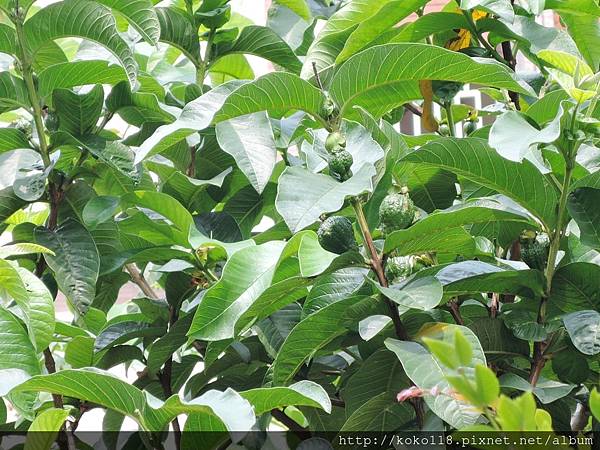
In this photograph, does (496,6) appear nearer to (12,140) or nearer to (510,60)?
(510,60)

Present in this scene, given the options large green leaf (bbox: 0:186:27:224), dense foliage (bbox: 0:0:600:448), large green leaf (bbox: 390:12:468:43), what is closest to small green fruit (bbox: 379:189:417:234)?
dense foliage (bbox: 0:0:600:448)

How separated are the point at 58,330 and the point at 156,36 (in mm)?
423

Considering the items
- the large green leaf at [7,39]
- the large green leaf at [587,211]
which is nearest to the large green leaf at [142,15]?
the large green leaf at [7,39]

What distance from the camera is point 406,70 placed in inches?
40.4

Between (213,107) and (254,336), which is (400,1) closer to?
(213,107)

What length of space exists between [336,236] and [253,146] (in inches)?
8.4

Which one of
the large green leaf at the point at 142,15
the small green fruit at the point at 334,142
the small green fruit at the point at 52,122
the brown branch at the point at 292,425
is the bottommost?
the brown branch at the point at 292,425

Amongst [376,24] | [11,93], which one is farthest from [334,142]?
[11,93]

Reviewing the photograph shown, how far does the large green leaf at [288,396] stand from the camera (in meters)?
0.84

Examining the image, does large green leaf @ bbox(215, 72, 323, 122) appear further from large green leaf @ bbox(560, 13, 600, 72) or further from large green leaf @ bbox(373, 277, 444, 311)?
large green leaf @ bbox(560, 13, 600, 72)

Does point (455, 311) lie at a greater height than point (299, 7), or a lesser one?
lesser

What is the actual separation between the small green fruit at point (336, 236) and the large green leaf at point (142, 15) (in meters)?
0.38

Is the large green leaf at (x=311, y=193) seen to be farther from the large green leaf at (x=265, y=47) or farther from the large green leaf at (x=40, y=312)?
the large green leaf at (x=265, y=47)

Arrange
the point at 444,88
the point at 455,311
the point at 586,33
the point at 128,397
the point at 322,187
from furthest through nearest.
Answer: the point at 586,33 < the point at 444,88 < the point at 455,311 < the point at 322,187 < the point at 128,397
